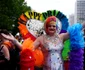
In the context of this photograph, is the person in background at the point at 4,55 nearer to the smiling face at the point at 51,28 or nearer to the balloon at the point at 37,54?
the balloon at the point at 37,54

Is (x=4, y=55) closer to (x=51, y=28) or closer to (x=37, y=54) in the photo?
(x=37, y=54)

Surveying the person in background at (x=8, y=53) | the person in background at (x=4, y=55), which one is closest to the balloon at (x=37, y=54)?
the person in background at (x=8, y=53)

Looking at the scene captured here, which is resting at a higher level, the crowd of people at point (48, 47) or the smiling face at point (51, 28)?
the smiling face at point (51, 28)

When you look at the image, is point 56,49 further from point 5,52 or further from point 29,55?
point 5,52

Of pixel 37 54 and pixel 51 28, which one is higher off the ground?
pixel 51 28

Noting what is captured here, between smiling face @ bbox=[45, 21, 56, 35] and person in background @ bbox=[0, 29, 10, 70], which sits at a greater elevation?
smiling face @ bbox=[45, 21, 56, 35]

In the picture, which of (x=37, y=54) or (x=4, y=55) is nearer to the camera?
(x=4, y=55)

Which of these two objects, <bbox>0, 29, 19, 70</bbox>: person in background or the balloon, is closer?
<bbox>0, 29, 19, 70</bbox>: person in background

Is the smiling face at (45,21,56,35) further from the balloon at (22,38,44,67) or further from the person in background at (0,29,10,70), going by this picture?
the person in background at (0,29,10,70)

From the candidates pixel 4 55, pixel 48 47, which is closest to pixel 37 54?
pixel 48 47

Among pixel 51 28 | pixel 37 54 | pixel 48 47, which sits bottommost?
pixel 37 54

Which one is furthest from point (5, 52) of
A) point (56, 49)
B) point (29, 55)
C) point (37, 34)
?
point (37, 34)

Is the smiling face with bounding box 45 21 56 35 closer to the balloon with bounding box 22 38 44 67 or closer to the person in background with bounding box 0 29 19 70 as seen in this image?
the balloon with bounding box 22 38 44 67

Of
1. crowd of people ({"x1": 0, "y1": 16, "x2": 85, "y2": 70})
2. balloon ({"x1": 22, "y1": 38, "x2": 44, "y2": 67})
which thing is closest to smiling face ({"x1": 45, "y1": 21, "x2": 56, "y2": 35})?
crowd of people ({"x1": 0, "y1": 16, "x2": 85, "y2": 70})
